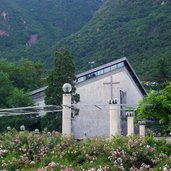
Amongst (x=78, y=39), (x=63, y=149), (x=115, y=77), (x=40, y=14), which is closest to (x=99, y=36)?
(x=78, y=39)

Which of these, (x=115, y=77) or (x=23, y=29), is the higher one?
(x=23, y=29)

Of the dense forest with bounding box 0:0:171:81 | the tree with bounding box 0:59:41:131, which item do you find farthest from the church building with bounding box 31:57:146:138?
the dense forest with bounding box 0:0:171:81

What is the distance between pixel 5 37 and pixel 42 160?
211ft

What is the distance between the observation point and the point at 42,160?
741cm

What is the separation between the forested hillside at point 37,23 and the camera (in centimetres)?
6844

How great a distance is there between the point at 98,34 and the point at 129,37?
5.13m

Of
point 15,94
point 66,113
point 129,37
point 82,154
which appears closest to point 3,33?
point 129,37

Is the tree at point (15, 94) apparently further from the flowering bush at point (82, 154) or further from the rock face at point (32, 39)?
the rock face at point (32, 39)

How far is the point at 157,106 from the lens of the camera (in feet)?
30.4

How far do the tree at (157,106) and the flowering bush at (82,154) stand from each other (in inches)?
62.6

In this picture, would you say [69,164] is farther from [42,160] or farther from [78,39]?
[78,39]

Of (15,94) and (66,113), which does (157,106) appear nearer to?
(66,113)

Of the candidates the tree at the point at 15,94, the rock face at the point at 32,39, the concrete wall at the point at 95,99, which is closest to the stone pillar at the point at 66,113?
the tree at the point at 15,94

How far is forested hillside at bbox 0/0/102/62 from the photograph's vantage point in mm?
68438
